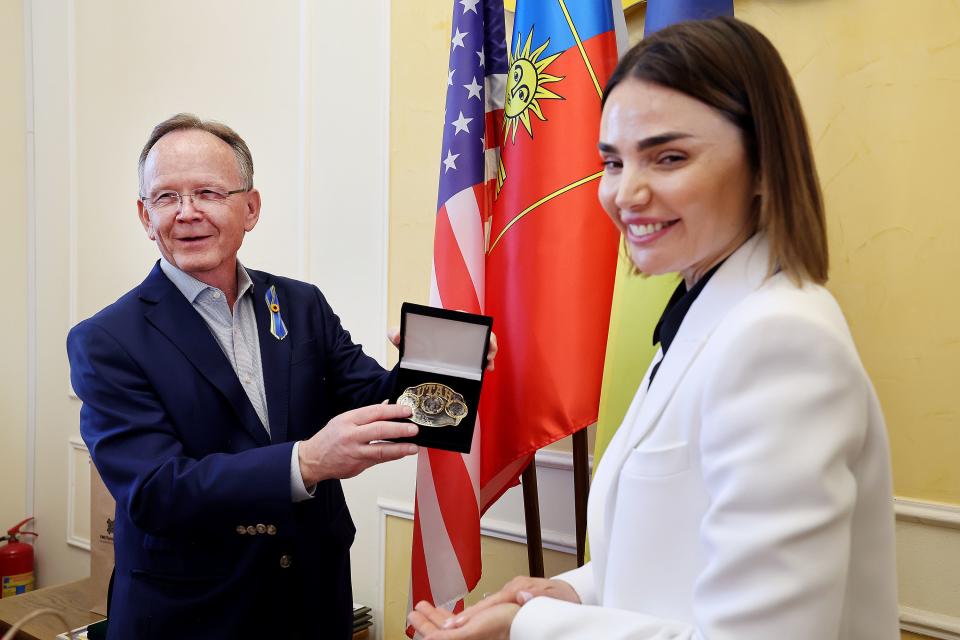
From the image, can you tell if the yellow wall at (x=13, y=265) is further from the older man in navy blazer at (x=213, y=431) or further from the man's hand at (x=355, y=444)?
the man's hand at (x=355, y=444)

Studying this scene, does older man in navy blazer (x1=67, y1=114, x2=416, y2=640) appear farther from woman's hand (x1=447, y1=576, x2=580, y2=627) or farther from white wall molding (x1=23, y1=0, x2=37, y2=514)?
white wall molding (x1=23, y1=0, x2=37, y2=514)

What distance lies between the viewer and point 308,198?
2.89 m

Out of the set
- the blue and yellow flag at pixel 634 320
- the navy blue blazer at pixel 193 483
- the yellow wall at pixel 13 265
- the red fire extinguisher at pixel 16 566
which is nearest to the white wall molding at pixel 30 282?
the yellow wall at pixel 13 265

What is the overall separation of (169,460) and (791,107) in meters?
1.31

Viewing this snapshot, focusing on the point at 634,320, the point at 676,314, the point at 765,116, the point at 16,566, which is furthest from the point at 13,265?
the point at 765,116

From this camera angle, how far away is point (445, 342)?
1634 millimetres

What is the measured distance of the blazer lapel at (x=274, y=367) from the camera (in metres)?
1.80

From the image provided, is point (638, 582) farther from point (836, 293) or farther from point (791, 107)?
point (836, 293)

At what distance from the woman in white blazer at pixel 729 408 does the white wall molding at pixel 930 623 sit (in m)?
1.00

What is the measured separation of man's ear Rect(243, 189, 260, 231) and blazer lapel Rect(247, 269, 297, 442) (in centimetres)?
14

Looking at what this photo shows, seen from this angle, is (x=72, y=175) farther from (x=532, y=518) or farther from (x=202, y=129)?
(x=532, y=518)

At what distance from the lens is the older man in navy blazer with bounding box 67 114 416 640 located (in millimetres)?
1530

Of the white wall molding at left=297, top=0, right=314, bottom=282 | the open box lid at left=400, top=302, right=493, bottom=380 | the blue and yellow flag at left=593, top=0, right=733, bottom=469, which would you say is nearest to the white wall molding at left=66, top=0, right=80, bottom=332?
the white wall molding at left=297, top=0, right=314, bottom=282

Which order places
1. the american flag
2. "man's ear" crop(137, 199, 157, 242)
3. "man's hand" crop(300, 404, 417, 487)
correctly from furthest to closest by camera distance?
the american flag
"man's ear" crop(137, 199, 157, 242)
"man's hand" crop(300, 404, 417, 487)
